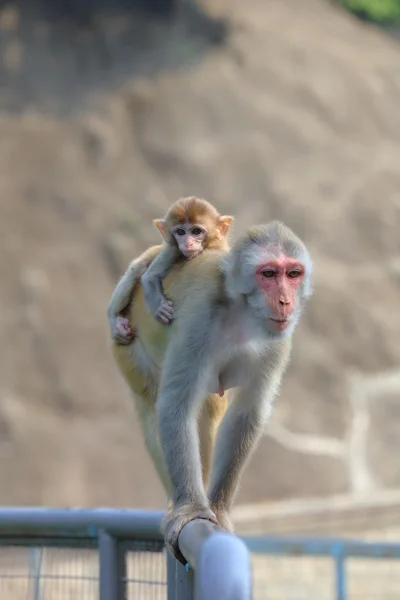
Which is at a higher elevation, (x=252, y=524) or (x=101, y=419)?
(x=101, y=419)

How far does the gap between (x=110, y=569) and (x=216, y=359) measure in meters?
0.63

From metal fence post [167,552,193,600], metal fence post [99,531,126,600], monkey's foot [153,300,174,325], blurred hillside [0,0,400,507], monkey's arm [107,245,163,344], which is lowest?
metal fence post [167,552,193,600]

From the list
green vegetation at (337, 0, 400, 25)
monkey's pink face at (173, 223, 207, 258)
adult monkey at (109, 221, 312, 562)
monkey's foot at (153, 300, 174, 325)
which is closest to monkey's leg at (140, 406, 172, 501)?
adult monkey at (109, 221, 312, 562)

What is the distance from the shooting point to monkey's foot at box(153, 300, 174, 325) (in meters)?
2.52

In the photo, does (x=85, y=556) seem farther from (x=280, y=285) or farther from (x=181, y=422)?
(x=280, y=285)

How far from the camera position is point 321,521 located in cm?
886

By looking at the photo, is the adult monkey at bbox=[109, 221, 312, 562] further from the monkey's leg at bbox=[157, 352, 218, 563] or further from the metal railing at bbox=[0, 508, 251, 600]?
the metal railing at bbox=[0, 508, 251, 600]

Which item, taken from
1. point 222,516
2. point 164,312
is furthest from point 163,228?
point 222,516

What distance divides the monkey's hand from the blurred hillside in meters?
6.60

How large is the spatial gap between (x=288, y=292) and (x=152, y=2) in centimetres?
986

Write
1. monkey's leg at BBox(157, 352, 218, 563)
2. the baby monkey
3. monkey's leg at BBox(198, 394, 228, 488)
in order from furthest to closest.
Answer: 1. monkey's leg at BBox(198, 394, 228, 488)
2. the baby monkey
3. monkey's leg at BBox(157, 352, 218, 563)

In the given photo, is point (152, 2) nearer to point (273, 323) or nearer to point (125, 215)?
point (125, 215)

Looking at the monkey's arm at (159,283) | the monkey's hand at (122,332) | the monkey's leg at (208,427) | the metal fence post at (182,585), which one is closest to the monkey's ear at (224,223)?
the monkey's arm at (159,283)

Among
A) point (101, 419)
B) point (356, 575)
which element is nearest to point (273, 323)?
point (356, 575)
